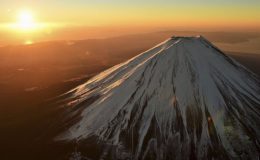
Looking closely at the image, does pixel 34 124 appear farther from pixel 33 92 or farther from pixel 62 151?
pixel 33 92

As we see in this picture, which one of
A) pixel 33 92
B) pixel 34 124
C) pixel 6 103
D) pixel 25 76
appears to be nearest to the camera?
pixel 34 124

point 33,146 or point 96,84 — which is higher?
point 96,84

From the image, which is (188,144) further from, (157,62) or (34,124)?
(34,124)

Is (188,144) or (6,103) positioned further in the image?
(6,103)

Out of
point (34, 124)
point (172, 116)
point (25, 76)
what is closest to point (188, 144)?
point (172, 116)

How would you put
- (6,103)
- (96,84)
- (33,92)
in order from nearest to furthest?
(96,84) < (6,103) < (33,92)

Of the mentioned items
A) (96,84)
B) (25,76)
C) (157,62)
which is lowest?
(25,76)

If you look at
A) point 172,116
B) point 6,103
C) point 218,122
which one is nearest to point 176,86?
point 172,116
